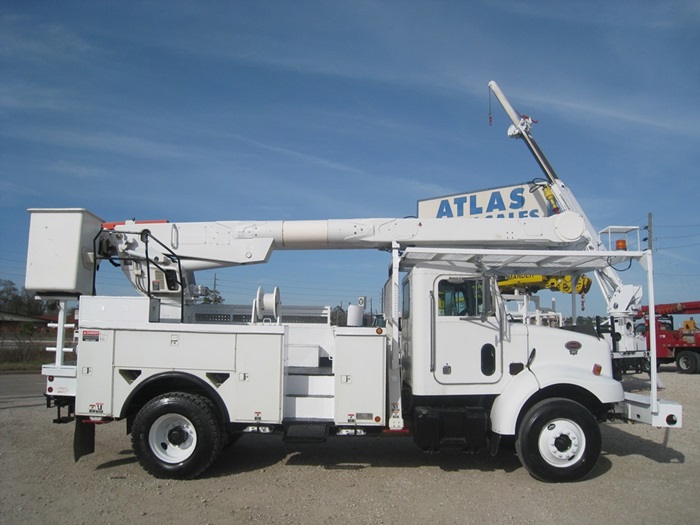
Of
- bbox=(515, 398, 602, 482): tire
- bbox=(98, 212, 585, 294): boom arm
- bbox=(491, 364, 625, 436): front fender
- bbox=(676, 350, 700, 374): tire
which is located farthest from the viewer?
bbox=(676, 350, 700, 374): tire

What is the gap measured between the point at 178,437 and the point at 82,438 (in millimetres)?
1354

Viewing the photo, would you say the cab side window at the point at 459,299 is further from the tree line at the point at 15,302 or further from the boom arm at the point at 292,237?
the tree line at the point at 15,302

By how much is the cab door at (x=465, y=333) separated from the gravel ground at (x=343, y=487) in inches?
49.8

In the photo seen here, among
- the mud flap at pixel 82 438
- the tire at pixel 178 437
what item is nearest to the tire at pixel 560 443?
the tire at pixel 178 437

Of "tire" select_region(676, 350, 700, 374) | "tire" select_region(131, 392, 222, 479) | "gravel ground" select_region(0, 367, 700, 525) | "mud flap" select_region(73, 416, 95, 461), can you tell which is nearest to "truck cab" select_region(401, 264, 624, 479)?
"gravel ground" select_region(0, 367, 700, 525)

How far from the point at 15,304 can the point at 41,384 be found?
1589 inches

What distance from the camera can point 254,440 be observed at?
871 centimetres

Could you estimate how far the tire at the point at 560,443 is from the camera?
20.9 feet

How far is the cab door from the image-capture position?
→ 6770 millimetres

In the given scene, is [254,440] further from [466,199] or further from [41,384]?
[41,384]

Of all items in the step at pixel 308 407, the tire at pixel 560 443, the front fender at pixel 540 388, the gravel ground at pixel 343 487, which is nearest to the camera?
the gravel ground at pixel 343 487

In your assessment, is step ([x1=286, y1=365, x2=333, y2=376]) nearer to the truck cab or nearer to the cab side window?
the truck cab

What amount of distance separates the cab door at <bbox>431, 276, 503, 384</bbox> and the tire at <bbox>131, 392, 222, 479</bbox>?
2797mm

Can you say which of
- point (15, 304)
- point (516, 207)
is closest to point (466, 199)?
point (516, 207)
